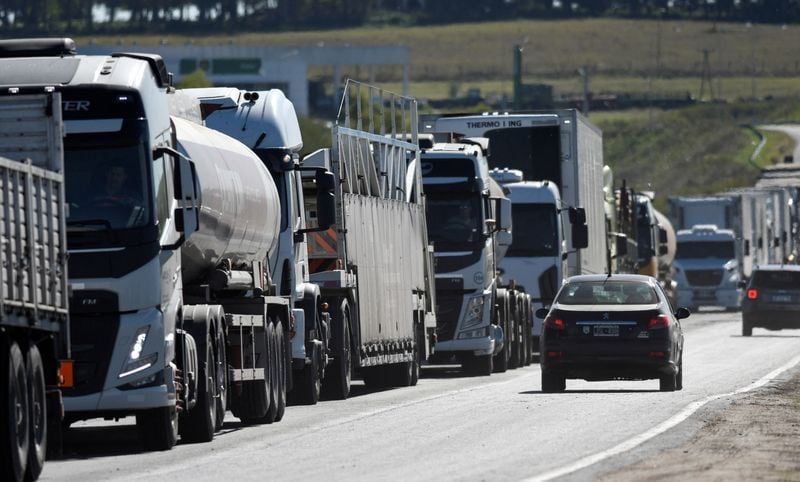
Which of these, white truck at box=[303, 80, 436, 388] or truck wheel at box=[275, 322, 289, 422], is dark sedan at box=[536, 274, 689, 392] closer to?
white truck at box=[303, 80, 436, 388]

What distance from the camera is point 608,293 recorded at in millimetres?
26141

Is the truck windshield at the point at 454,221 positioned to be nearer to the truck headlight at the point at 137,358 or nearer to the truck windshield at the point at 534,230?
the truck windshield at the point at 534,230

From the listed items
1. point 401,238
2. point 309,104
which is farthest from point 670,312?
point 309,104

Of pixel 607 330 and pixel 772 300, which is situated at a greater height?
pixel 607 330

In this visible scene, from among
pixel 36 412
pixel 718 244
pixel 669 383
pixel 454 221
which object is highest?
pixel 454 221

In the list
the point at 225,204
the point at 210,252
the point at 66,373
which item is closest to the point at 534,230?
the point at 225,204

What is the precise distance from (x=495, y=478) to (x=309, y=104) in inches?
5812

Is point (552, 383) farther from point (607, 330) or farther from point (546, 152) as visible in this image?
point (546, 152)

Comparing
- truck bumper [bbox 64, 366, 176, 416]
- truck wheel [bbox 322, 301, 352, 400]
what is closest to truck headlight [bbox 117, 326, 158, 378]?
truck bumper [bbox 64, 366, 176, 416]

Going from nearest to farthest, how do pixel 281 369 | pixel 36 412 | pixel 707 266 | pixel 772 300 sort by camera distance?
pixel 36 412 < pixel 281 369 < pixel 772 300 < pixel 707 266

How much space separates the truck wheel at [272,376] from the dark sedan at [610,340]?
5620 millimetres

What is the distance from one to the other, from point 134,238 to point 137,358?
0.94 meters

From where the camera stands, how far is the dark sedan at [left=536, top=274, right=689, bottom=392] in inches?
998

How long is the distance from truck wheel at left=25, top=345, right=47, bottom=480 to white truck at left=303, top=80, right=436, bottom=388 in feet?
32.3
